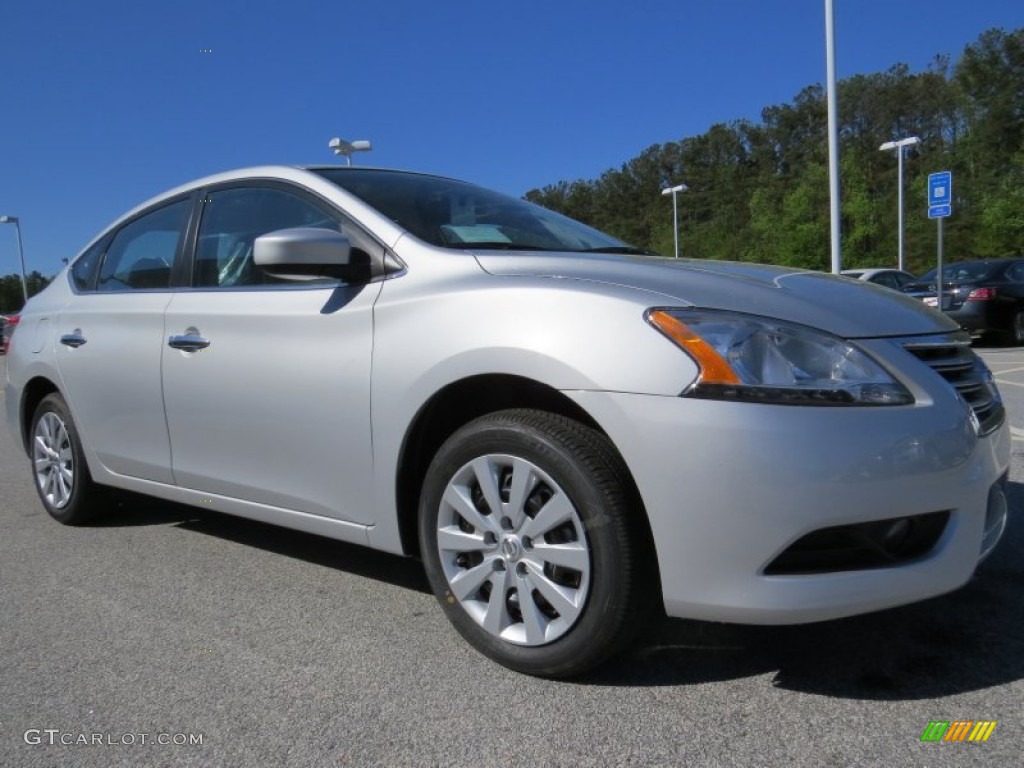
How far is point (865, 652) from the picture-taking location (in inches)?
96.9

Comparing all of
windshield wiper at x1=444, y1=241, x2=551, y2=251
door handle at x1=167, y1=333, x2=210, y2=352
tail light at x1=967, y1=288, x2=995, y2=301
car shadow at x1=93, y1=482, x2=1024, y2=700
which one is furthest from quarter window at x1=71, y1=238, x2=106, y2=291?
tail light at x1=967, y1=288, x2=995, y2=301

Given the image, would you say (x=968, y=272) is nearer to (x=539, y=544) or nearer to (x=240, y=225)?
(x=240, y=225)

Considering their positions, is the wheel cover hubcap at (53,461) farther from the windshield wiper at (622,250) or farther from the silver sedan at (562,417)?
the windshield wiper at (622,250)

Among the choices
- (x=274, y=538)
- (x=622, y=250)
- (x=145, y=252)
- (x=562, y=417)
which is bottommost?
(x=274, y=538)

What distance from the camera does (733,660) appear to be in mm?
2461

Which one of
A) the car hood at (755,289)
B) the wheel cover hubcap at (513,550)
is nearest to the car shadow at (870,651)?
the wheel cover hubcap at (513,550)

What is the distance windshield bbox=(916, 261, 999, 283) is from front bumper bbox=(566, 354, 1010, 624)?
40.0 ft

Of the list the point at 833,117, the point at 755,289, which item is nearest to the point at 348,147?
the point at 833,117

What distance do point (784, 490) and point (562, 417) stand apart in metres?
0.62

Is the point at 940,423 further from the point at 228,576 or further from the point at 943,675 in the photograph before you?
the point at 228,576

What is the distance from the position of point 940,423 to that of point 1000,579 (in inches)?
47.0

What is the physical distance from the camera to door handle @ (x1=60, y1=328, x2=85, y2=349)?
3.99m

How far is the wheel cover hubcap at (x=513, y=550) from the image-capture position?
7.50 ft

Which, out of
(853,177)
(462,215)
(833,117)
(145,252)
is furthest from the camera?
(853,177)
